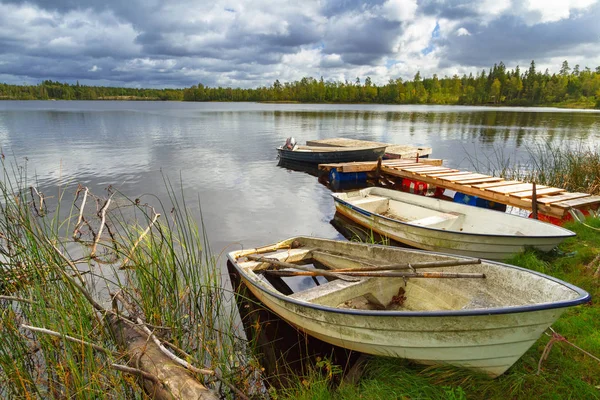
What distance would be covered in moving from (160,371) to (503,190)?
9.22 m

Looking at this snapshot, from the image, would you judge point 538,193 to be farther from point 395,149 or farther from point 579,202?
point 395,149

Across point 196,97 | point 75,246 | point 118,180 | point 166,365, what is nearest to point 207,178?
point 118,180

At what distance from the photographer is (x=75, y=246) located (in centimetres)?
862

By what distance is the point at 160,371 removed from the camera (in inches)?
124

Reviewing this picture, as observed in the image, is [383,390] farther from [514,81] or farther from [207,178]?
[514,81]

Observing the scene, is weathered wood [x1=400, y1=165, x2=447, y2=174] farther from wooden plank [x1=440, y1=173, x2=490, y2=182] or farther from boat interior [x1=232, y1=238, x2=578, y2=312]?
boat interior [x1=232, y1=238, x2=578, y2=312]

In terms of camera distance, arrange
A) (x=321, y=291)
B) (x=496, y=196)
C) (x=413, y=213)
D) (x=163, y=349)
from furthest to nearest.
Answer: (x=413, y=213) → (x=496, y=196) → (x=321, y=291) → (x=163, y=349)

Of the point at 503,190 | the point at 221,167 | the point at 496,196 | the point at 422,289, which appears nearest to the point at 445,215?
the point at 496,196

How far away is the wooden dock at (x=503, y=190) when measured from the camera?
7.76m

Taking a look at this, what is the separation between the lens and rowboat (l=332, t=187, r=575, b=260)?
20.1 feet

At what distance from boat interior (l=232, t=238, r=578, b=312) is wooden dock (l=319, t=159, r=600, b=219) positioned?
477 cm

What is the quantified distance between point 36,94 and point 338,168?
185 metres

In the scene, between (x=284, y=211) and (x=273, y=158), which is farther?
(x=273, y=158)

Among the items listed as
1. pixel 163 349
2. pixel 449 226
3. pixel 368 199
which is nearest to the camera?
pixel 163 349
